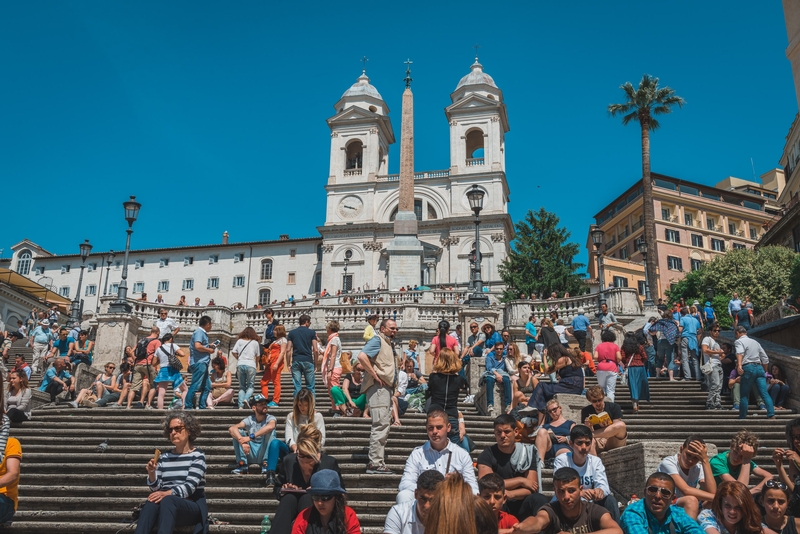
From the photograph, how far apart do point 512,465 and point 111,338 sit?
19739 mm

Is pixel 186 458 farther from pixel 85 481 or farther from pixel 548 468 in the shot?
pixel 548 468

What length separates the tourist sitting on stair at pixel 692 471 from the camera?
723cm

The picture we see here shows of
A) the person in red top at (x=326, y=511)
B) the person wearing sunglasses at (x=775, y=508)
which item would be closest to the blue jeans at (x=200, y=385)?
the person in red top at (x=326, y=511)

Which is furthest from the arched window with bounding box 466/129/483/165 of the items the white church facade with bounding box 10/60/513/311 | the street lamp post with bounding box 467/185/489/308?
the street lamp post with bounding box 467/185/489/308

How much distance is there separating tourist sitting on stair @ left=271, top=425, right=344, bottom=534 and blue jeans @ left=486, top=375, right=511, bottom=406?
264 inches

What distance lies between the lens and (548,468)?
9.06 meters

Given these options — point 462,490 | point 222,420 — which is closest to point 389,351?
point 222,420

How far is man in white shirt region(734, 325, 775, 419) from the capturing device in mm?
12867

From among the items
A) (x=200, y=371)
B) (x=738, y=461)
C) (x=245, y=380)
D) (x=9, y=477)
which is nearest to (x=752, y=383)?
(x=738, y=461)

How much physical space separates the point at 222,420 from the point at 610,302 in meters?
18.3

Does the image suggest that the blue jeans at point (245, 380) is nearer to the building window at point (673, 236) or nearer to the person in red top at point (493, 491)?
the person in red top at point (493, 491)

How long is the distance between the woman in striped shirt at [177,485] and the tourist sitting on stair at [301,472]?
0.78 metres

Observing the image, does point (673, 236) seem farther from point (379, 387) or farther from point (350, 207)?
point (379, 387)

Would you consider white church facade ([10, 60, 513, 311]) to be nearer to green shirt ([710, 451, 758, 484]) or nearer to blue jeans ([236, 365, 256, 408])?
blue jeans ([236, 365, 256, 408])
